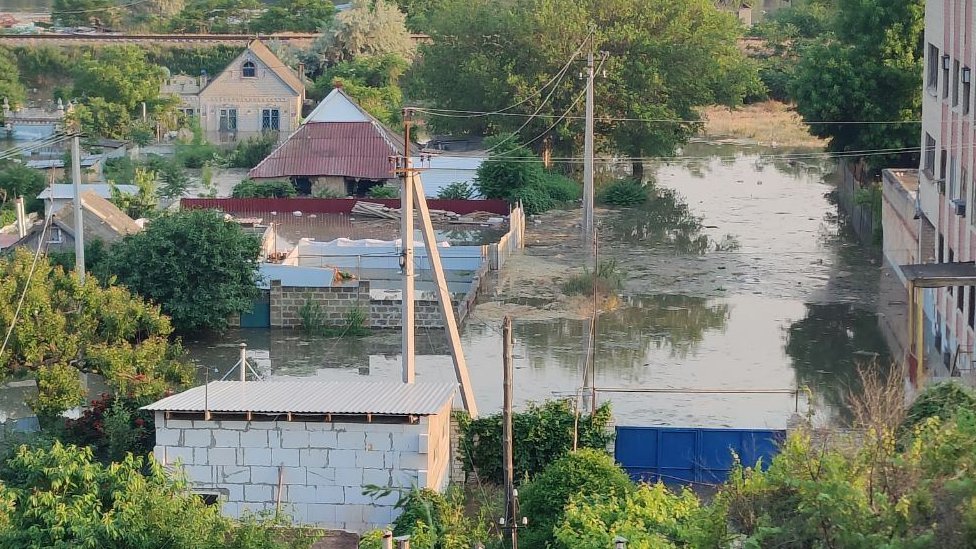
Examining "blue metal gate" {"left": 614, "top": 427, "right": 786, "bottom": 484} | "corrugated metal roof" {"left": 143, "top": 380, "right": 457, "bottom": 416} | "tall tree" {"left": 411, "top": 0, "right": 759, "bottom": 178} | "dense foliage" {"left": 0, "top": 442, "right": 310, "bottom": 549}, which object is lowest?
"blue metal gate" {"left": 614, "top": 427, "right": 786, "bottom": 484}

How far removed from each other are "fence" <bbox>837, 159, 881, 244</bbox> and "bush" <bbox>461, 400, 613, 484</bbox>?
1978cm

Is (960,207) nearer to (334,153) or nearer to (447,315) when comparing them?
(447,315)

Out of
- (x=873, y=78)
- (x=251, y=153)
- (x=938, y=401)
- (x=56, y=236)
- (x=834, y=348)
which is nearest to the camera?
(x=938, y=401)

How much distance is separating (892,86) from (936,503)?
104 feet

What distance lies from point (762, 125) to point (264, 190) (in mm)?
24484

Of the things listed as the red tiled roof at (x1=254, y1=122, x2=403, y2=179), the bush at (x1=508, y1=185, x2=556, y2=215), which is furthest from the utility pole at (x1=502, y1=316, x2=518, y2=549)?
the red tiled roof at (x1=254, y1=122, x2=403, y2=179)

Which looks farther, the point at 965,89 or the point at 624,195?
the point at 624,195

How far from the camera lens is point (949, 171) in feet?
86.1

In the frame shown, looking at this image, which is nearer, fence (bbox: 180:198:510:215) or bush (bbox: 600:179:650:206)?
fence (bbox: 180:198:510:215)

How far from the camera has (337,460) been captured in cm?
1781

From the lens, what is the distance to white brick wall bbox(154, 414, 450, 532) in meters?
17.8

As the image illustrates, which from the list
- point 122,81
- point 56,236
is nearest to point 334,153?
point 56,236

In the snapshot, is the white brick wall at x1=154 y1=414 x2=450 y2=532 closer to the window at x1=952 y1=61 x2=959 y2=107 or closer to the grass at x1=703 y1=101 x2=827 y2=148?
the window at x1=952 y1=61 x2=959 y2=107

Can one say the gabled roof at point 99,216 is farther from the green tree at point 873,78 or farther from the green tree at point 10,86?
the green tree at point 10,86
